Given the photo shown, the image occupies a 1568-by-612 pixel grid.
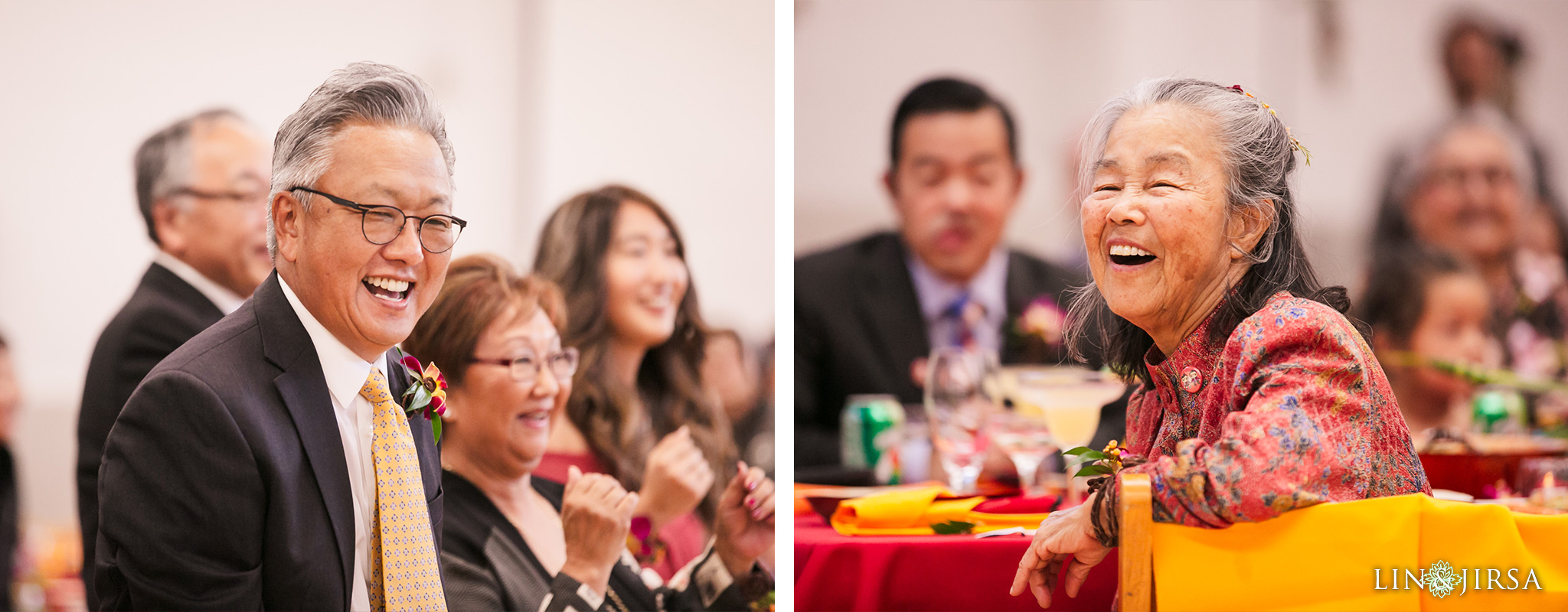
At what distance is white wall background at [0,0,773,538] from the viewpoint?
9.07ft

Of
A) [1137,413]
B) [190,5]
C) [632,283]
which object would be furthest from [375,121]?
[1137,413]

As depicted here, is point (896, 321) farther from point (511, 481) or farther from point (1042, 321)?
point (511, 481)

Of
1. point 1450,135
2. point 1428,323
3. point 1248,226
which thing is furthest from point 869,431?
point 1450,135

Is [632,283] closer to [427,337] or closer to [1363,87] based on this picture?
[427,337]

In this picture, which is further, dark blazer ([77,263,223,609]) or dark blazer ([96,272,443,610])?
dark blazer ([77,263,223,609])

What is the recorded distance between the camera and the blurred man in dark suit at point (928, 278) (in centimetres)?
427

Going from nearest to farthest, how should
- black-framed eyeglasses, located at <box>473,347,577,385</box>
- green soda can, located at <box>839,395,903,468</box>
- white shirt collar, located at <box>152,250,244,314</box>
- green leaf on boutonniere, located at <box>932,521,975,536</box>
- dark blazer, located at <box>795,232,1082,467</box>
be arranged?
green leaf on boutonniere, located at <box>932,521,975,536</box> → black-framed eyeglasses, located at <box>473,347,577,385</box> → white shirt collar, located at <box>152,250,244,314</box> → green soda can, located at <box>839,395,903,468</box> → dark blazer, located at <box>795,232,1082,467</box>

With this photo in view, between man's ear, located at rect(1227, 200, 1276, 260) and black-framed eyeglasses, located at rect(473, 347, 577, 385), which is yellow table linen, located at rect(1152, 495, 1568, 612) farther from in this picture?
black-framed eyeglasses, located at rect(473, 347, 577, 385)

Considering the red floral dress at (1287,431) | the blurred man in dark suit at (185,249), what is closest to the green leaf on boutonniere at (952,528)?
the red floral dress at (1287,431)

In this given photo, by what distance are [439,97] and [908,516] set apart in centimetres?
193

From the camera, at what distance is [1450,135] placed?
15.6ft

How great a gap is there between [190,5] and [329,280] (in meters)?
1.55

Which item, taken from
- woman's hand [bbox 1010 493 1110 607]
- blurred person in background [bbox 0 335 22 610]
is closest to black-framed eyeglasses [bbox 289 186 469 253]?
woman's hand [bbox 1010 493 1110 607]

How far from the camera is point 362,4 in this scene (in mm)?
2891
